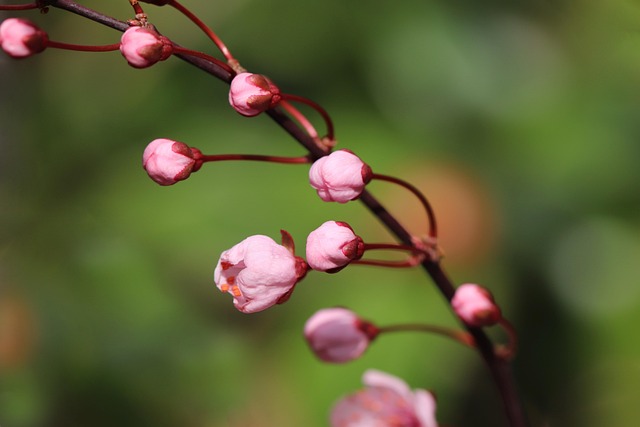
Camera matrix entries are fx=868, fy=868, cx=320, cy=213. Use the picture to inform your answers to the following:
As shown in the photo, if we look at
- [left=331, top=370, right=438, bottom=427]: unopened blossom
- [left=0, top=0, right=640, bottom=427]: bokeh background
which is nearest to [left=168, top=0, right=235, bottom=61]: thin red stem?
[left=331, top=370, right=438, bottom=427]: unopened blossom

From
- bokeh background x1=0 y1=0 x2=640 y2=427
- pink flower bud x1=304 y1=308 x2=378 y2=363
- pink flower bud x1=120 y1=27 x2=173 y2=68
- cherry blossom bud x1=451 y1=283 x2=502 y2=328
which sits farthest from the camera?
bokeh background x1=0 y1=0 x2=640 y2=427

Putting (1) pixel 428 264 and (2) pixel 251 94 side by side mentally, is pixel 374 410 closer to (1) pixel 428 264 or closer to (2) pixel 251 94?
(1) pixel 428 264

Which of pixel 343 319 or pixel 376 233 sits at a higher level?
pixel 343 319

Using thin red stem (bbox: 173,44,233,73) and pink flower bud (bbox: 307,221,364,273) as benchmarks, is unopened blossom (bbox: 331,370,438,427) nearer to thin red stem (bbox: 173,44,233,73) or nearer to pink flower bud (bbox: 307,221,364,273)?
pink flower bud (bbox: 307,221,364,273)

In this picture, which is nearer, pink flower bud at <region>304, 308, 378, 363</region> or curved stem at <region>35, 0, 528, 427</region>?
curved stem at <region>35, 0, 528, 427</region>

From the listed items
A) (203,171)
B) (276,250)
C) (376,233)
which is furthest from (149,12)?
(276,250)

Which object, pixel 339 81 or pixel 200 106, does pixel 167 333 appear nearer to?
pixel 200 106
